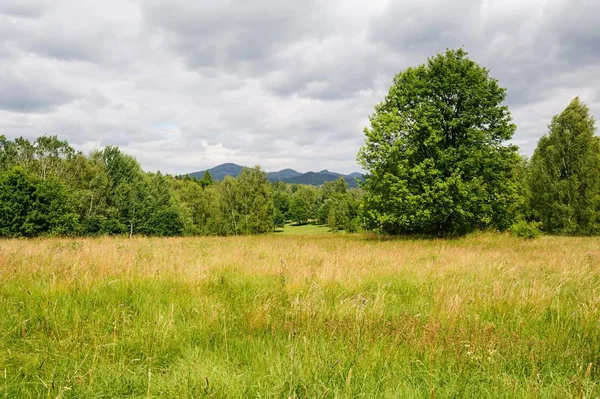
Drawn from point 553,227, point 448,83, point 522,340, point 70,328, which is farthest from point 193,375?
point 553,227

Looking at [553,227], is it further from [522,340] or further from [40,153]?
[40,153]

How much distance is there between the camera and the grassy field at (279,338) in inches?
107

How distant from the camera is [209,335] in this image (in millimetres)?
3799

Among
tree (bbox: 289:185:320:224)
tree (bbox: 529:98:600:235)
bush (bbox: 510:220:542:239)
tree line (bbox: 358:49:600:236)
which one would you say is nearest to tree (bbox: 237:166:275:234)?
tree line (bbox: 358:49:600:236)

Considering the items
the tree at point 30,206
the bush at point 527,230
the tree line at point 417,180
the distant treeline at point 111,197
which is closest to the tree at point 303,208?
the distant treeline at point 111,197

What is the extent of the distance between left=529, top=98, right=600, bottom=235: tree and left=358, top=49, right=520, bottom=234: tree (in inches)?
829

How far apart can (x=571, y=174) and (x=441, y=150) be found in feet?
87.9

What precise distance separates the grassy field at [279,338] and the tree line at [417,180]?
498 inches

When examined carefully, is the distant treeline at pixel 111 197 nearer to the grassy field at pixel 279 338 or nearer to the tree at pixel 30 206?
the tree at pixel 30 206

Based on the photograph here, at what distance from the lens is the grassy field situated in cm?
271

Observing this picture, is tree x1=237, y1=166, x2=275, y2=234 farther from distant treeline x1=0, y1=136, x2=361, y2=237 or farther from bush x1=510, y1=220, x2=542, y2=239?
bush x1=510, y1=220, x2=542, y2=239

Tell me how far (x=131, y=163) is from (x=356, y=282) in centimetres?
5690

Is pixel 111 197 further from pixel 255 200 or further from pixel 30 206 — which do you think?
pixel 255 200

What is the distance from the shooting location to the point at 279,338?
365 centimetres
